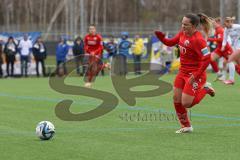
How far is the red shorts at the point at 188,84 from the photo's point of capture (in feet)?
36.4

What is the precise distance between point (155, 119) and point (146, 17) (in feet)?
274

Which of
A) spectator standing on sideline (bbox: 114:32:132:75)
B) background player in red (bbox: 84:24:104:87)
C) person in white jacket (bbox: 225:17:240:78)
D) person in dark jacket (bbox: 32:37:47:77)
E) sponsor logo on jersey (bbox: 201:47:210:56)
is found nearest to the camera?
sponsor logo on jersey (bbox: 201:47:210:56)

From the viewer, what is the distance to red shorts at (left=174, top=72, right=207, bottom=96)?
11.1 meters

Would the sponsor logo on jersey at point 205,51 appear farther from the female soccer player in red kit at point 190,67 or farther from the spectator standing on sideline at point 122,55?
the spectator standing on sideline at point 122,55

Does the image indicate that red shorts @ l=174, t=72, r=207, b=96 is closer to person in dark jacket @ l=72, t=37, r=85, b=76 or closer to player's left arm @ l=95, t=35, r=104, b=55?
player's left arm @ l=95, t=35, r=104, b=55

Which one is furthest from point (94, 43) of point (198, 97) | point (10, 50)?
point (198, 97)

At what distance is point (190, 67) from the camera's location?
37.2 ft

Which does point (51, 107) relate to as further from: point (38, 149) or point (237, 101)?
point (38, 149)

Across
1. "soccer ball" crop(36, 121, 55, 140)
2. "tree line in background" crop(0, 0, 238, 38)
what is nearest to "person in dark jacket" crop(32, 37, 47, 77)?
"soccer ball" crop(36, 121, 55, 140)

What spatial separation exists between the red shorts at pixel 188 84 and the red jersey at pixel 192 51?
0.32 ft

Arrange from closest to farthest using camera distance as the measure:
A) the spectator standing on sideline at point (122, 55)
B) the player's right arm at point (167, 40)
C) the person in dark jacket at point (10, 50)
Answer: the player's right arm at point (167, 40) → the person in dark jacket at point (10, 50) → the spectator standing on sideline at point (122, 55)

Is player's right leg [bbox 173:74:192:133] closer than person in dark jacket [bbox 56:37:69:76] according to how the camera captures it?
Yes

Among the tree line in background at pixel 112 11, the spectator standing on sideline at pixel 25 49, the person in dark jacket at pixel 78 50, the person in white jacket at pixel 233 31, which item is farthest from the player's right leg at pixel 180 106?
the tree line in background at pixel 112 11

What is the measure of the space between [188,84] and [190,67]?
1.23 ft
